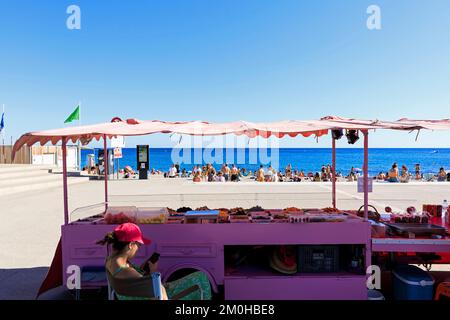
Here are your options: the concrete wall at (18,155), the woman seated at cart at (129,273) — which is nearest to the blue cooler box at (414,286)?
the woman seated at cart at (129,273)

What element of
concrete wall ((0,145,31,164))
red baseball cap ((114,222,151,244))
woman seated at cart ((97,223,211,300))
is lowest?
woman seated at cart ((97,223,211,300))

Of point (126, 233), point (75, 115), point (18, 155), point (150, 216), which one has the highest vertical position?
point (75, 115)

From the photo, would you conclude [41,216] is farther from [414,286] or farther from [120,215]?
[414,286]

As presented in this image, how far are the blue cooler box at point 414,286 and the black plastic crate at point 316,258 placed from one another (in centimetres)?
94

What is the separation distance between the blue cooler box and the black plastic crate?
0.94 m

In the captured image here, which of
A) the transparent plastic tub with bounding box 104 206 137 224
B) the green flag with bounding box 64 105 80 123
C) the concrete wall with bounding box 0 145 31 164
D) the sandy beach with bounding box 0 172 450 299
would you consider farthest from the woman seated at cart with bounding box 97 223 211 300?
the concrete wall with bounding box 0 145 31 164

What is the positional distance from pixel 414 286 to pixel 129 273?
3.73m

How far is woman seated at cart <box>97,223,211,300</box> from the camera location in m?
2.83

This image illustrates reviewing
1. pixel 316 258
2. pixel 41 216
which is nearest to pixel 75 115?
pixel 41 216

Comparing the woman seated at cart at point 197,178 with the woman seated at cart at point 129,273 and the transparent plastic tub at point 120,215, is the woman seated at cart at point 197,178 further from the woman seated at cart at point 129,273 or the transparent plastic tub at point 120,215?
the woman seated at cart at point 129,273

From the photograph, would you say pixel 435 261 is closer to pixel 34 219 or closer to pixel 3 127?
pixel 34 219

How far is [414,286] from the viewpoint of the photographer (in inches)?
177

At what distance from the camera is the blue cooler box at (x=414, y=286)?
450 centimetres

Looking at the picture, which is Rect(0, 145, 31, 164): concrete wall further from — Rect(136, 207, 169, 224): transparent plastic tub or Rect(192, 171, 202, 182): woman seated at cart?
Rect(136, 207, 169, 224): transparent plastic tub
